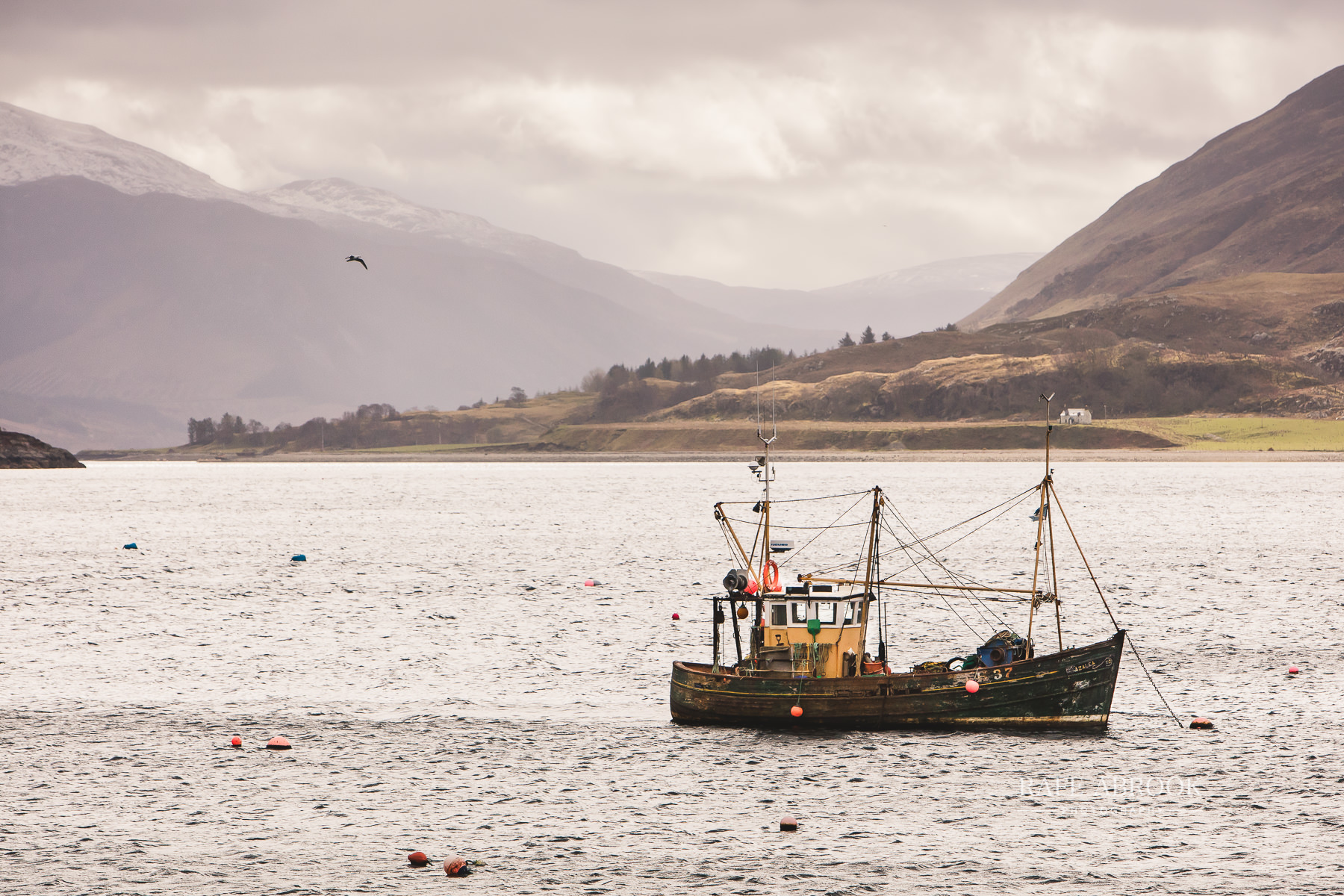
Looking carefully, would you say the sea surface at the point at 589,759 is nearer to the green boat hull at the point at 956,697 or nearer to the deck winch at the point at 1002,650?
the green boat hull at the point at 956,697

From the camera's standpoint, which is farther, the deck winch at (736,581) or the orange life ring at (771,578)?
the orange life ring at (771,578)

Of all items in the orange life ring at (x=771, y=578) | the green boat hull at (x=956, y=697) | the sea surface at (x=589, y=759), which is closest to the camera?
the sea surface at (x=589, y=759)

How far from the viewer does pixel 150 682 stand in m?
45.0

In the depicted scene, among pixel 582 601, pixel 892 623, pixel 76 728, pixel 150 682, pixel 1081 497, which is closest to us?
pixel 76 728

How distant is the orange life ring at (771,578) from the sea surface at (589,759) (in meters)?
5.25

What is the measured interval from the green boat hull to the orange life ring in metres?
4.00

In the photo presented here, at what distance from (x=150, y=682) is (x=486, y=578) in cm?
3586

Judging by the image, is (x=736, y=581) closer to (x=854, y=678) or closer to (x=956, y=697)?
(x=854, y=678)

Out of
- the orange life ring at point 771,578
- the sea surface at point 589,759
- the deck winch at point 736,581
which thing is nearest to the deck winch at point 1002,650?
the sea surface at point 589,759

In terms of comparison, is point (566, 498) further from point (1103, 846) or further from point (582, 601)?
point (1103, 846)

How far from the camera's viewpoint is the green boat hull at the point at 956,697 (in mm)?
35844

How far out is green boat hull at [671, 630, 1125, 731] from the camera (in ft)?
118

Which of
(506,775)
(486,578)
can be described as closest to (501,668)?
(506,775)

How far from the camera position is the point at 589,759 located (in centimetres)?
3362
